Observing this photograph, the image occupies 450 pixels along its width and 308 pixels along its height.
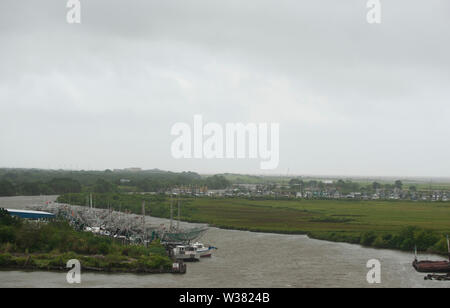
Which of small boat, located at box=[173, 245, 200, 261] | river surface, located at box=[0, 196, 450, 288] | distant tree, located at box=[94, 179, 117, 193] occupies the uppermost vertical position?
distant tree, located at box=[94, 179, 117, 193]

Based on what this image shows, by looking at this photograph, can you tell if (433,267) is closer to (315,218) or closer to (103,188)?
(315,218)

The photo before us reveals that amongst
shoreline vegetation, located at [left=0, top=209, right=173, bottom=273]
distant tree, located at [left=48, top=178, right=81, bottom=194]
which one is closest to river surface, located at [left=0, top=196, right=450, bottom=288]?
shoreline vegetation, located at [left=0, top=209, right=173, bottom=273]

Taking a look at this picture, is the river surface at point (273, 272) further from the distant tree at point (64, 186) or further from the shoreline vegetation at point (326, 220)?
the distant tree at point (64, 186)

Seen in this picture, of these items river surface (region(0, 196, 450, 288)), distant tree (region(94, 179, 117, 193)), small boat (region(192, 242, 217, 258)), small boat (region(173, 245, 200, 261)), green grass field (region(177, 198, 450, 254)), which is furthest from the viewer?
distant tree (region(94, 179, 117, 193))

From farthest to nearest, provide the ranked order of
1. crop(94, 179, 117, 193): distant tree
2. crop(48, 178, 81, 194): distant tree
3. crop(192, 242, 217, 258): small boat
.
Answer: crop(48, 178, 81, 194): distant tree < crop(94, 179, 117, 193): distant tree < crop(192, 242, 217, 258): small boat

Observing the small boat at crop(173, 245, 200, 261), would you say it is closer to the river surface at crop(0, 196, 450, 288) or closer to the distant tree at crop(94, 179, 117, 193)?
the river surface at crop(0, 196, 450, 288)
